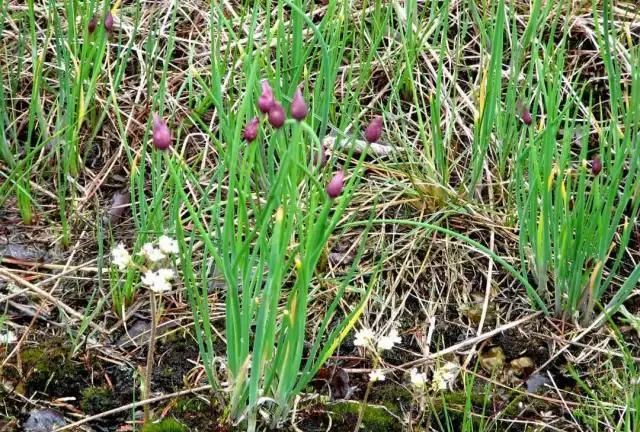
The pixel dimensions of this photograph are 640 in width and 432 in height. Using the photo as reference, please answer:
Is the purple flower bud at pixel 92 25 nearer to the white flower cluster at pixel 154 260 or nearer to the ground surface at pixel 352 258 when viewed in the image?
the ground surface at pixel 352 258

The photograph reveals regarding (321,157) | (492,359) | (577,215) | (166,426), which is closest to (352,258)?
(492,359)

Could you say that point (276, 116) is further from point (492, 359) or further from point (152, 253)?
point (492, 359)

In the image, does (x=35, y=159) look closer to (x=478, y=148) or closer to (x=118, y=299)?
(x=118, y=299)

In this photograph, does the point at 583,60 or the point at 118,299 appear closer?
the point at 118,299

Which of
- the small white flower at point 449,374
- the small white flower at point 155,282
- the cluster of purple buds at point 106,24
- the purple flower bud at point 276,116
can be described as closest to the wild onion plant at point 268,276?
the purple flower bud at point 276,116

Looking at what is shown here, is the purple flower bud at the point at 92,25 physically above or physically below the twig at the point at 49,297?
above

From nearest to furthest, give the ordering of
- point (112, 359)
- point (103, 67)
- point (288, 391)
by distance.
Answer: point (288, 391)
point (112, 359)
point (103, 67)

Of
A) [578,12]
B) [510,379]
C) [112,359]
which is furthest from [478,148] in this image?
[112,359]

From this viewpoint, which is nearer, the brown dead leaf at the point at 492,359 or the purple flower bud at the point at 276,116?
the purple flower bud at the point at 276,116
